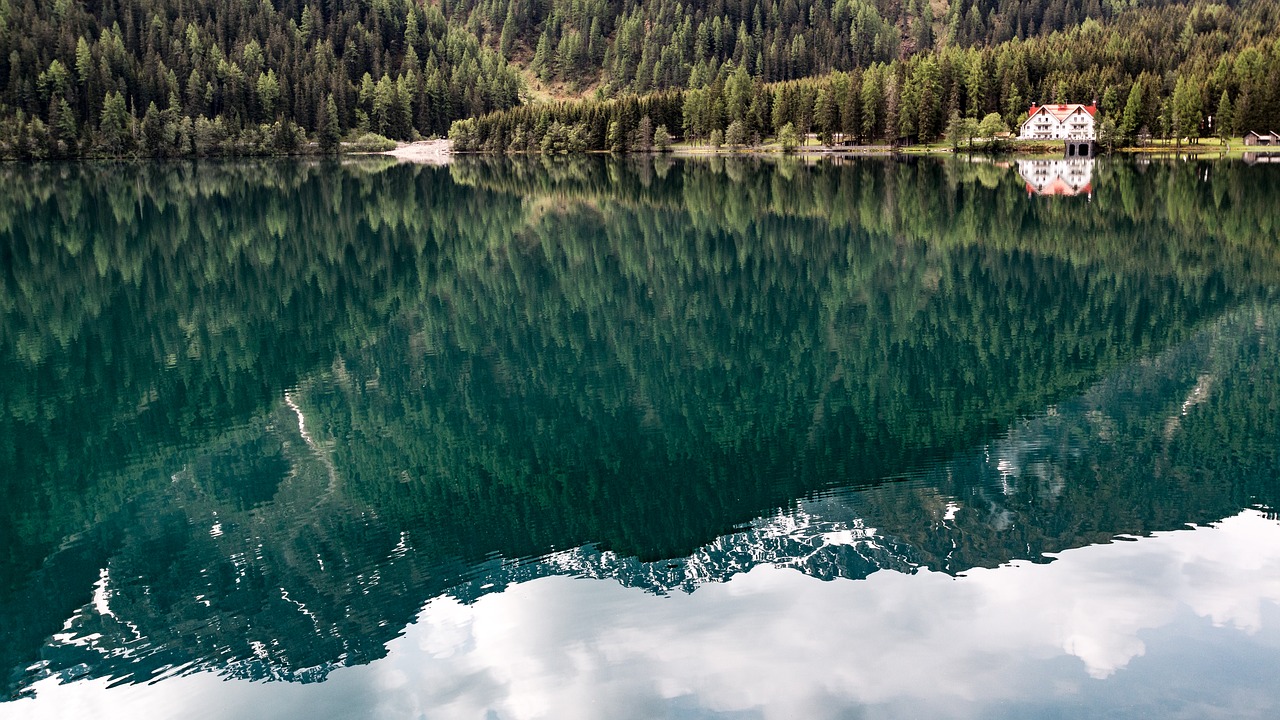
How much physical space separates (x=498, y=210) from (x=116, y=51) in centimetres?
12517

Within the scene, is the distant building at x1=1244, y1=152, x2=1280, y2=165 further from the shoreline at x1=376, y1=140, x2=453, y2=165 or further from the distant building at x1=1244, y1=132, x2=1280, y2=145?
the shoreline at x1=376, y1=140, x2=453, y2=165

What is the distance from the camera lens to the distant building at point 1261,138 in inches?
4149

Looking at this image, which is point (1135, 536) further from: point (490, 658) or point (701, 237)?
point (701, 237)

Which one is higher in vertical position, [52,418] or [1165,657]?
[52,418]

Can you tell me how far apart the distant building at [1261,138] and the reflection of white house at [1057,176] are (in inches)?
841

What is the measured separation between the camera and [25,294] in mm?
30844

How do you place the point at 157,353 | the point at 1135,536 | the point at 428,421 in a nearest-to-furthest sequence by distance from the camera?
1. the point at 1135,536
2. the point at 428,421
3. the point at 157,353

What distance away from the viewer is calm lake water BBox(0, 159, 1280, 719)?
1003 cm

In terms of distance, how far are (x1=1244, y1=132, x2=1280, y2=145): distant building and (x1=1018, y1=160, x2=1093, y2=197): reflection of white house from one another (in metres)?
21.4

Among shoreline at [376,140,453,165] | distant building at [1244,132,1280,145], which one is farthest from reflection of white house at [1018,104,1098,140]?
shoreline at [376,140,453,165]

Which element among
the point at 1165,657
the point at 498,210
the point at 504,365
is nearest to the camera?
the point at 1165,657

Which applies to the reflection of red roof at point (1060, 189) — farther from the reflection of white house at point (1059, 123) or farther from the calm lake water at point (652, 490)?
the reflection of white house at point (1059, 123)

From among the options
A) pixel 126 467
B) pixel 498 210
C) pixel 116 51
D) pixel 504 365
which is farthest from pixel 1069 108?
pixel 116 51

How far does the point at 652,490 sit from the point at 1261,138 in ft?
375
